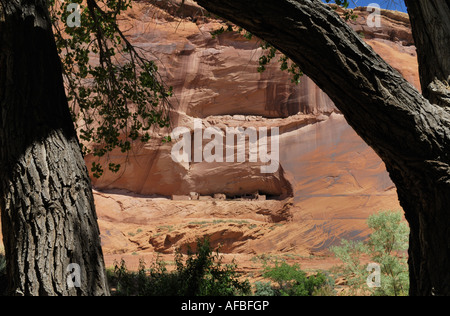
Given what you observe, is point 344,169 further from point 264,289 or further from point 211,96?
point 264,289

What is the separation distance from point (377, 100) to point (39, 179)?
7.82 ft

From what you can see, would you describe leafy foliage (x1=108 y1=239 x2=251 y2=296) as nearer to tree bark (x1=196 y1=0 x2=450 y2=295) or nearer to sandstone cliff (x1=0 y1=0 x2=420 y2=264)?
tree bark (x1=196 y1=0 x2=450 y2=295)

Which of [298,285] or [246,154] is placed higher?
[246,154]

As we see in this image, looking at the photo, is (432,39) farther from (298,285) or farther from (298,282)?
(298,282)

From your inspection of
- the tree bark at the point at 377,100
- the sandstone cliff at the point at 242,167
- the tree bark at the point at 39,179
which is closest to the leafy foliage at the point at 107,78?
the tree bark at the point at 39,179

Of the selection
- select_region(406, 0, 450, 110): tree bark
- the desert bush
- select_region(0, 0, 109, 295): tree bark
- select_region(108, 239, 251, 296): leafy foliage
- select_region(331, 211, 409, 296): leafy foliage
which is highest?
select_region(406, 0, 450, 110): tree bark

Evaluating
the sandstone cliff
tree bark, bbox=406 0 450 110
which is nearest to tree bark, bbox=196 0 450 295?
tree bark, bbox=406 0 450 110

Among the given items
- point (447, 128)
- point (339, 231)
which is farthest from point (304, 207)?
point (447, 128)

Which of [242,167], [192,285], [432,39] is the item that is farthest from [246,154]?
[432,39]

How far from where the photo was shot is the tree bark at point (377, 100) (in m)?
2.64

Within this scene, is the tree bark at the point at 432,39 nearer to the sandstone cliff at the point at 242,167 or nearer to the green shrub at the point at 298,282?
the green shrub at the point at 298,282

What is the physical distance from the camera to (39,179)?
278cm

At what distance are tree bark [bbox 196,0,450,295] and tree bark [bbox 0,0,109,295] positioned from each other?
1373mm

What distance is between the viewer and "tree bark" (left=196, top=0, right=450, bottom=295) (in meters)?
2.64
